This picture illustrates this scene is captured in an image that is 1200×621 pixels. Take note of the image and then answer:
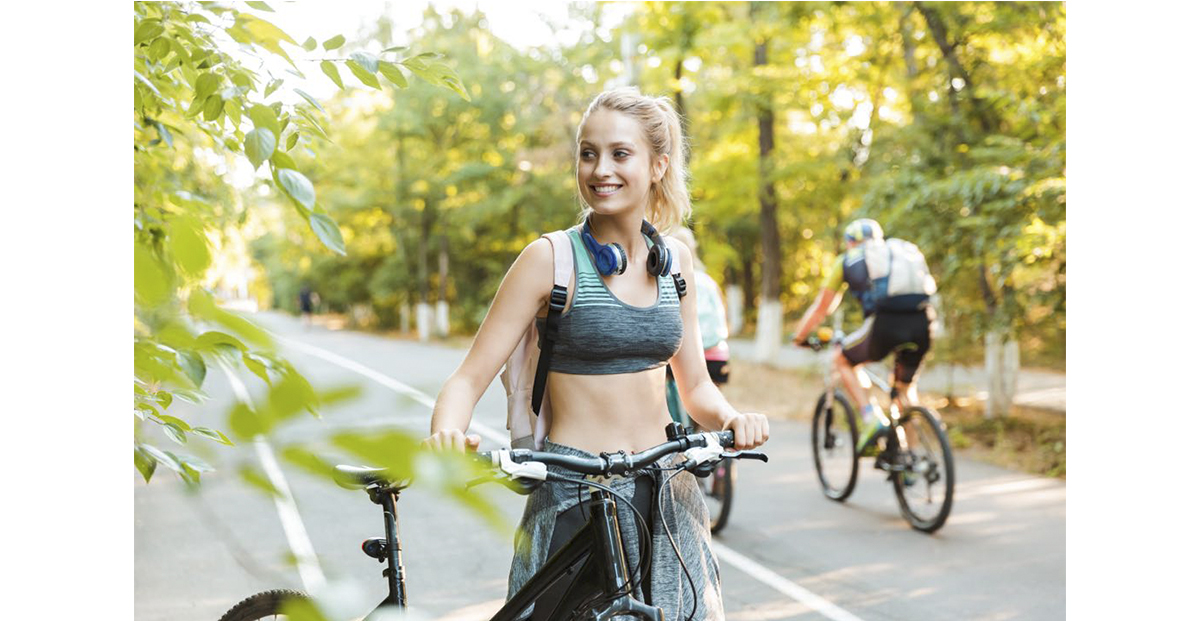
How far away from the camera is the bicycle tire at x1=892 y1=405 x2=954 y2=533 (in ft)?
19.5

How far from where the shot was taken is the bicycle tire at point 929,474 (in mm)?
5957

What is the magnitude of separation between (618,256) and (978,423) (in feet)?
28.7

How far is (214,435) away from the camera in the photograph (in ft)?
3.23

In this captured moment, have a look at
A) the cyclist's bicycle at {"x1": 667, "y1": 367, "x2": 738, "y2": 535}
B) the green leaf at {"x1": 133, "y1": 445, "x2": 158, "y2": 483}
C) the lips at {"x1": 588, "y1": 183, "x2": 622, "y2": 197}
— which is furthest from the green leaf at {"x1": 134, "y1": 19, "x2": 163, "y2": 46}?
the cyclist's bicycle at {"x1": 667, "y1": 367, "x2": 738, "y2": 535}

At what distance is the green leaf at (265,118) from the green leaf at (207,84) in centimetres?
19

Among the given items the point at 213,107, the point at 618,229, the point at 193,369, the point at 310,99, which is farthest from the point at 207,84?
the point at 618,229

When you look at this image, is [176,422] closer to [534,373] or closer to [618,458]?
[618,458]

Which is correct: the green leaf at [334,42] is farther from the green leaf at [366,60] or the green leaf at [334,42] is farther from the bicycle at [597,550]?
the bicycle at [597,550]

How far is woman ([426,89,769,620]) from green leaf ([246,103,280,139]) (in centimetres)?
92

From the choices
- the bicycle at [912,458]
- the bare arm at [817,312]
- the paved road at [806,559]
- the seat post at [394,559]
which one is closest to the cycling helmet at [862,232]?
the bare arm at [817,312]

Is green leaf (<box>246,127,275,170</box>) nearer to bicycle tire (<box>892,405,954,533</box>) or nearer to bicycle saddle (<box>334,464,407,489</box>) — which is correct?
bicycle saddle (<box>334,464,407,489</box>)
